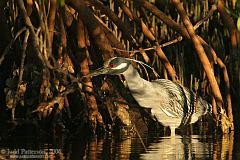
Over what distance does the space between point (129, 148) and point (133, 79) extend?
1.08 metres

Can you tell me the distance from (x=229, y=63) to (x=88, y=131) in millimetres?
2130

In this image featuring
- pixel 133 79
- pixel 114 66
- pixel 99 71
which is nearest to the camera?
pixel 99 71

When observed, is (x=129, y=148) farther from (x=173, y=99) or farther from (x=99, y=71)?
(x=173, y=99)

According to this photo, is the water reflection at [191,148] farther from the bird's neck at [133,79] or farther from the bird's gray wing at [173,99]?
the bird's neck at [133,79]

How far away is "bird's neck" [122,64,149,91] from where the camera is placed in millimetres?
7117

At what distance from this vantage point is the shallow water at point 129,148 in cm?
574

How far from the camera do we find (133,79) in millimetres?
7168

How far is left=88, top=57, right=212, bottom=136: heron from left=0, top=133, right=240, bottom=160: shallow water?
35cm

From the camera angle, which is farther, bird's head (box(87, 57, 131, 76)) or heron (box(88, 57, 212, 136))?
heron (box(88, 57, 212, 136))

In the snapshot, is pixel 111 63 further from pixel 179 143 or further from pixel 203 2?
pixel 203 2

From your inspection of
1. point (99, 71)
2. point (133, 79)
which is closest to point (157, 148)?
point (99, 71)

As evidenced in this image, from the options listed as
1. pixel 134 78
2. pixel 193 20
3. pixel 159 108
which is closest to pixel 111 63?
pixel 134 78

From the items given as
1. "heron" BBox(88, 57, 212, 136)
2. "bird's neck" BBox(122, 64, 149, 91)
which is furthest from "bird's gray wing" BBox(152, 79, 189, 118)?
"bird's neck" BBox(122, 64, 149, 91)

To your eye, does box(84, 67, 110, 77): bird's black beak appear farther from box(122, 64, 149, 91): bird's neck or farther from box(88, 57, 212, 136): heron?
box(122, 64, 149, 91): bird's neck
